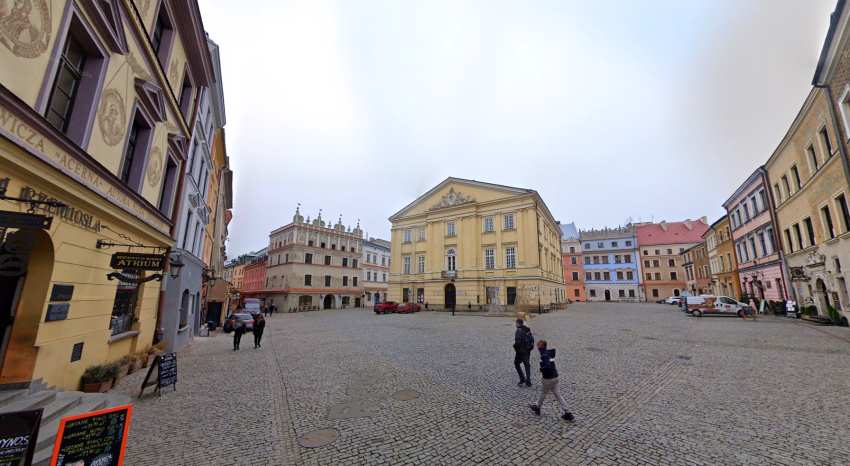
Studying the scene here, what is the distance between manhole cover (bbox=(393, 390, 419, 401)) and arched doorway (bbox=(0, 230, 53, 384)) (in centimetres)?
692

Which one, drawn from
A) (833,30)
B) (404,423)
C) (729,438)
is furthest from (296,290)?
(833,30)

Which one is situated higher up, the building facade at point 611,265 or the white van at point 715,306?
the building facade at point 611,265

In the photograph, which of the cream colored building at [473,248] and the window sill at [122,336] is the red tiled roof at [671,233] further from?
the window sill at [122,336]

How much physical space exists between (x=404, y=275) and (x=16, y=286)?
37680 millimetres

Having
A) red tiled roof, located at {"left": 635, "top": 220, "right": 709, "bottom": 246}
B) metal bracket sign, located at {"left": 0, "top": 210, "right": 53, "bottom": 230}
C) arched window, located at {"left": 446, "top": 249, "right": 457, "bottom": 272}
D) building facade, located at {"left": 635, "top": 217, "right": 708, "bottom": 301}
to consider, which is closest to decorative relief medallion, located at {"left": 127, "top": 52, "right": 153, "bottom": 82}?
metal bracket sign, located at {"left": 0, "top": 210, "right": 53, "bottom": 230}

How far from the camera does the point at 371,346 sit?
556 inches

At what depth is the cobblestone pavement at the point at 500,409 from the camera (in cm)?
485

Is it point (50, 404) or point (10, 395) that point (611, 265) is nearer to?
point (50, 404)

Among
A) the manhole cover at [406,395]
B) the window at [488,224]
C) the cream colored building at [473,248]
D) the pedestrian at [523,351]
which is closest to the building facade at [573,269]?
the cream colored building at [473,248]

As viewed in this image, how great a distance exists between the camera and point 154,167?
36.0 feet

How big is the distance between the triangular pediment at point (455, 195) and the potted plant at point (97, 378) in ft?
116

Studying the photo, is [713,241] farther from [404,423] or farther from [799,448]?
[404,423]

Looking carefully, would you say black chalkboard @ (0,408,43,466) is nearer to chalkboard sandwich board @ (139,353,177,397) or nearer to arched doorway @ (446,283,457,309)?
chalkboard sandwich board @ (139,353,177,397)

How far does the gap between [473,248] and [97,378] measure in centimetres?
3380
